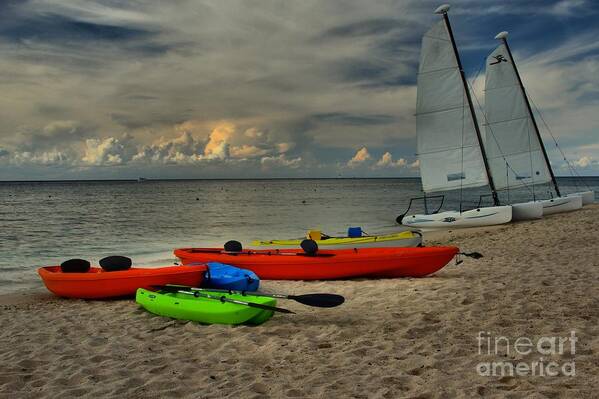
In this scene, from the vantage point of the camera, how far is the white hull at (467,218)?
2230 centimetres

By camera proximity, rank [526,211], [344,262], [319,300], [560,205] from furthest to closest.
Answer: [560,205] → [526,211] → [344,262] → [319,300]

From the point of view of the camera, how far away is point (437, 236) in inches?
867

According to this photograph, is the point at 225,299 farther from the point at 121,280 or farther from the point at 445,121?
the point at 445,121

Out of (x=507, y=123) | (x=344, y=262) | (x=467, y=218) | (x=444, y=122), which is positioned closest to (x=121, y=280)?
(x=344, y=262)

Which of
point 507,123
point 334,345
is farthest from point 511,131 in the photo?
point 334,345

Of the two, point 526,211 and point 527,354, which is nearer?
point 527,354

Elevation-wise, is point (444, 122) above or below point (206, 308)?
above

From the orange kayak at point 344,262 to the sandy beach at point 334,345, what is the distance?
23.1 inches

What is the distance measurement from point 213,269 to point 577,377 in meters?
7.10

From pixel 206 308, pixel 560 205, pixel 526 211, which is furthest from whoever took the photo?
pixel 560 205

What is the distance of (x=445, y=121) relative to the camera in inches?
802

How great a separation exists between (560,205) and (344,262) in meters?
19.6

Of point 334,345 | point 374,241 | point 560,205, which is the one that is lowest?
point 334,345

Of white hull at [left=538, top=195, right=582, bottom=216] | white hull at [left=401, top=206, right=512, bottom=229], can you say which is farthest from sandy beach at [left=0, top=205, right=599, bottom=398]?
white hull at [left=538, top=195, right=582, bottom=216]
